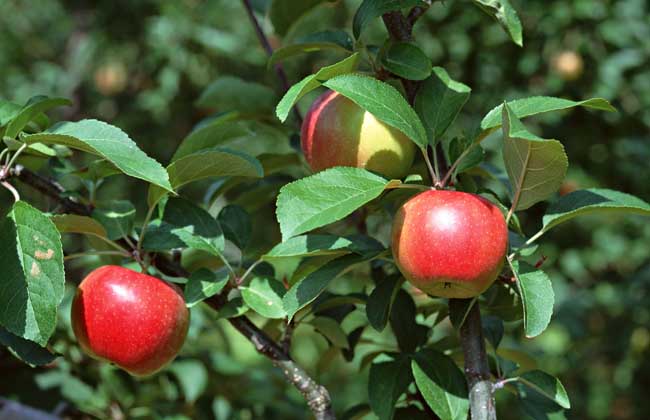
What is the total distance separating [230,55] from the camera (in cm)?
317

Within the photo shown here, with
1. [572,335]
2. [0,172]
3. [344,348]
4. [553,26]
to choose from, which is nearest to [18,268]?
[0,172]

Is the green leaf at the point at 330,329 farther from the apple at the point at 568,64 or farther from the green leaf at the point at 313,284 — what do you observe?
the apple at the point at 568,64

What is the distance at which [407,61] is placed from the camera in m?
0.97

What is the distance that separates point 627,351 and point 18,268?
195 cm

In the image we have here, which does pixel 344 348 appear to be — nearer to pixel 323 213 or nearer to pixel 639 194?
pixel 323 213

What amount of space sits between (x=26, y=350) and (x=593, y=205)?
0.65m

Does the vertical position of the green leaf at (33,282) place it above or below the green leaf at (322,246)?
above

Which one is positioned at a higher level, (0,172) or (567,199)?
(0,172)

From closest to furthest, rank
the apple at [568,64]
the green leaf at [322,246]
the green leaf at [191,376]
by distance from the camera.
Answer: the green leaf at [322,246], the green leaf at [191,376], the apple at [568,64]

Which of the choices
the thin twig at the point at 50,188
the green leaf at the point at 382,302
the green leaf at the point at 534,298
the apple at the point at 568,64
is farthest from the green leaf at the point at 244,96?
the apple at the point at 568,64

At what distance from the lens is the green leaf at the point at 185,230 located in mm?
1029

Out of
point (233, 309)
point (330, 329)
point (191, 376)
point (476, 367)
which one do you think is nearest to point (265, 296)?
point (233, 309)

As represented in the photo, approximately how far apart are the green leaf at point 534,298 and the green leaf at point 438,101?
18cm

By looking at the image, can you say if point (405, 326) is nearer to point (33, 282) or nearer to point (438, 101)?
point (438, 101)
